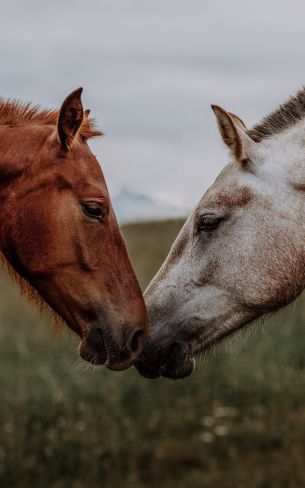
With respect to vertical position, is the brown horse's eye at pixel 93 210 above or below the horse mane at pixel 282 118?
below

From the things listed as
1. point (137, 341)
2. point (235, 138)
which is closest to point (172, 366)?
point (137, 341)

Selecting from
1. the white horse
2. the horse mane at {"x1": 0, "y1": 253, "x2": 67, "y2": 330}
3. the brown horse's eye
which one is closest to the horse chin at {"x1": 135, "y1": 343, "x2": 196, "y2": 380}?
the white horse

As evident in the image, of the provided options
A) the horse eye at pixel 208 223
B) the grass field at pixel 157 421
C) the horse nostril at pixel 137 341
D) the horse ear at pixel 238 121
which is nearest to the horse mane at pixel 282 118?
the horse ear at pixel 238 121

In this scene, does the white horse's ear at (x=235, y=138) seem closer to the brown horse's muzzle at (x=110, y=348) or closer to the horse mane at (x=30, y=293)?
the brown horse's muzzle at (x=110, y=348)

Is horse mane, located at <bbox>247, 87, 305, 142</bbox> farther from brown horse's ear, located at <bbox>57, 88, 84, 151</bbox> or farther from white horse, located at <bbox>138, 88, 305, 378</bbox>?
brown horse's ear, located at <bbox>57, 88, 84, 151</bbox>

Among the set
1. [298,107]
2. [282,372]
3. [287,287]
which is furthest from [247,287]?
[282,372]

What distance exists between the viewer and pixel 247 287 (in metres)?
4.98

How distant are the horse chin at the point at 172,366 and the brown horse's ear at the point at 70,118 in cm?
137

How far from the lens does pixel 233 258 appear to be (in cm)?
501

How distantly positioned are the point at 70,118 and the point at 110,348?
1.24 meters

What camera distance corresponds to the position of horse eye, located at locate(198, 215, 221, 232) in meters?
5.05

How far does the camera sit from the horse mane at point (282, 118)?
5.27 metres

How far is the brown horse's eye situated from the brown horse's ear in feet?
1.15

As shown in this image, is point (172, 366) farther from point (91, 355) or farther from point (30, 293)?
point (30, 293)
